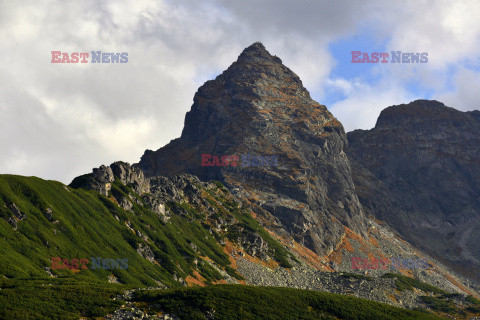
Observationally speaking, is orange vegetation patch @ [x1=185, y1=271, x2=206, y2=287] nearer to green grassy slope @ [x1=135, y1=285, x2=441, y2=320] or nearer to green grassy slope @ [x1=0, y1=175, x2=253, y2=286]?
green grassy slope @ [x1=0, y1=175, x2=253, y2=286]

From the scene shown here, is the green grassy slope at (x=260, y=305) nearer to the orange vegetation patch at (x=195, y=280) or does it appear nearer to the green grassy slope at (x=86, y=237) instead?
the green grassy slope at (x=86, y=237)

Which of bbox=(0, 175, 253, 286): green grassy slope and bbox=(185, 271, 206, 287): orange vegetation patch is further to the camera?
bbox=(185, 271, 206, 287): orange vegetation patch

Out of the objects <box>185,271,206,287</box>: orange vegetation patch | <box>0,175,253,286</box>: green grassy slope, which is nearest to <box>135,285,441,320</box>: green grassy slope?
<box>0,175,253,286</box>: green grassy slope

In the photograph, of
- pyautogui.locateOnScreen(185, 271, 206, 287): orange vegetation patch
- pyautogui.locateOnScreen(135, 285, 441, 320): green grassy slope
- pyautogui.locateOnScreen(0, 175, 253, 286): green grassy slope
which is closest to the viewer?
pyautogui.locateOnScreen(135, 285, 441, 320): green grassy slope

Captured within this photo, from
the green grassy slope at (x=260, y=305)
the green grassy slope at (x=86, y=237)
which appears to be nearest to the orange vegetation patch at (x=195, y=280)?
the green grassy slope at (x=86, y=237)

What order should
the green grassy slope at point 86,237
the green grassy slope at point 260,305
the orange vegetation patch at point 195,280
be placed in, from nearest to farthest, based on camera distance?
the green grassy slope at point 260,305 < the green grassy slope at point 86,237 < the orange vegetation patch at point 195,280

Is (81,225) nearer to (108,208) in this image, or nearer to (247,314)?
(108,208)

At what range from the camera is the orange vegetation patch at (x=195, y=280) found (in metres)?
122

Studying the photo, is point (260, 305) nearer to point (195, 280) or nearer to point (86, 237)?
point (86, 237)

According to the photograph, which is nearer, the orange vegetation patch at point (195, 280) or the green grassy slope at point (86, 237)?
the green grassy slope at point (86, 237)

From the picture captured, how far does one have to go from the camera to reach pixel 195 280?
126 metres

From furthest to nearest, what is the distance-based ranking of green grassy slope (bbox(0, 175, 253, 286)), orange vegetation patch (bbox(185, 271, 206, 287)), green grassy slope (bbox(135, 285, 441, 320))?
orange vegetation patch (bbox(185, 271, 206, 287)) → green grassy slope (bbox(0, 175, 253, 286)) → green grassy slope (bbox(135, 285, 441, 320))

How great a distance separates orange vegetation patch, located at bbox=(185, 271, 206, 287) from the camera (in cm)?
12197

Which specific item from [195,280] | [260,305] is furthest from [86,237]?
[260,305]
